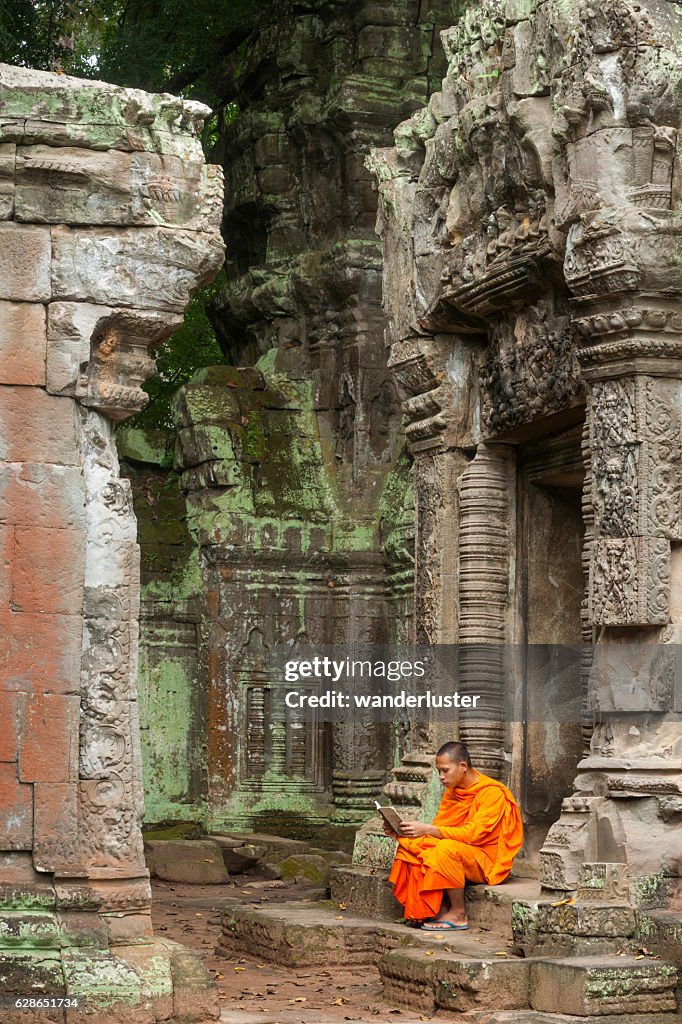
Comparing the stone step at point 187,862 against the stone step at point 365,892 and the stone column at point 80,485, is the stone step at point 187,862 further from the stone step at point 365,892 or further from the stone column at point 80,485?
the stone column at point 80,485

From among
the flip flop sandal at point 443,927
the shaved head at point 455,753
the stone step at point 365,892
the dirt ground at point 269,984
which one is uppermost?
the shaved head at point 455,753

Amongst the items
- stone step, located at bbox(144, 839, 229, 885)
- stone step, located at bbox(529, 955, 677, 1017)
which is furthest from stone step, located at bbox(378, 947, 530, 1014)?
stone step, located at bbox(144, 839, 229, 885)

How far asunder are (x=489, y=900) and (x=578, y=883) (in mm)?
999

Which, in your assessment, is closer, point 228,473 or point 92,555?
point 92,555

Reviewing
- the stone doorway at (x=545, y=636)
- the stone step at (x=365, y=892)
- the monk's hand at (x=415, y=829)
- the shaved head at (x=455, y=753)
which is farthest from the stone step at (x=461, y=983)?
the stone doorway at (x=545, y=636)

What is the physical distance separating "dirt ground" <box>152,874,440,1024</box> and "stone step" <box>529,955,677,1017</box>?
24.0 inches

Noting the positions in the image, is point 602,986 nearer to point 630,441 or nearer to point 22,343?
point 630,441

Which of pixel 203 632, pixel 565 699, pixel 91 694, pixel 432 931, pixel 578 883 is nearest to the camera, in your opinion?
pixel 91 694

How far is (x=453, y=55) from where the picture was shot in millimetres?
11805

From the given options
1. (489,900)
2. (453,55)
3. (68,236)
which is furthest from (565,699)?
(68,236)

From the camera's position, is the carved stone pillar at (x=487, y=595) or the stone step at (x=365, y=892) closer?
the stone step at (x=365, y=892)

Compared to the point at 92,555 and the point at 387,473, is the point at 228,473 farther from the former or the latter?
the point at 92,555

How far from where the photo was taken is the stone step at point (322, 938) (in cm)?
1016

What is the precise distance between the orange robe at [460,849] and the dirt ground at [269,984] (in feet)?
1.77
